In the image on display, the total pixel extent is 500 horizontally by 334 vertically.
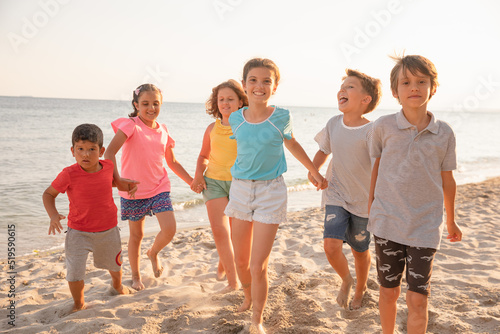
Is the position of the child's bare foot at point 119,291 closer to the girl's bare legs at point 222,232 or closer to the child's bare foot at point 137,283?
the child's bare foot at point 137,283

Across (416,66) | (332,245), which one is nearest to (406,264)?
(332,245)

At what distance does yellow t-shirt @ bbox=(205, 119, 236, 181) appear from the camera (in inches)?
150

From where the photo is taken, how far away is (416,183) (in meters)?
2.51

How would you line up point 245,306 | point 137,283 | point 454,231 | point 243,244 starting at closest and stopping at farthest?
point 454,231 < point 243,244 < point 245,306 < point 137,283

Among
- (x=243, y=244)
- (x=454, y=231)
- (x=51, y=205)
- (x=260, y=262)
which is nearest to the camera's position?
(x=454, y=231)

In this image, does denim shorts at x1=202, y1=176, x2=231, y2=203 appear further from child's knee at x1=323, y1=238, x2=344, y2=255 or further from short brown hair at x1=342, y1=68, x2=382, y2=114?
short brown hair at x1=342, y1=68, x2=382, y2=114

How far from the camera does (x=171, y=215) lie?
413cm

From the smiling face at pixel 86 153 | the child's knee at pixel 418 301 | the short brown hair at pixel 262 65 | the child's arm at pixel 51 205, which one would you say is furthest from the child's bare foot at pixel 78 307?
the child's knee at pixel 418 301

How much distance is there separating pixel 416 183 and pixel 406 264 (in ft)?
1.83

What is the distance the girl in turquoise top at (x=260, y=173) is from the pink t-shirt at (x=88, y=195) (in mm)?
1210

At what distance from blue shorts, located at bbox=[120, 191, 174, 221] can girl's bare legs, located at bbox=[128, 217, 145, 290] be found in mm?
86

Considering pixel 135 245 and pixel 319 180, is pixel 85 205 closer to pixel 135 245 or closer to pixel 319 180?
pixel 135 245

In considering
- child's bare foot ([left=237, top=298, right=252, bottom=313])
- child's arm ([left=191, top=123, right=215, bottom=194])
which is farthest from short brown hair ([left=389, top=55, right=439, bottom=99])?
child's bare foot ([left=237, top=298, right=252, bottom=313])

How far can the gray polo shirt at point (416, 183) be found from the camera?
2482mm
